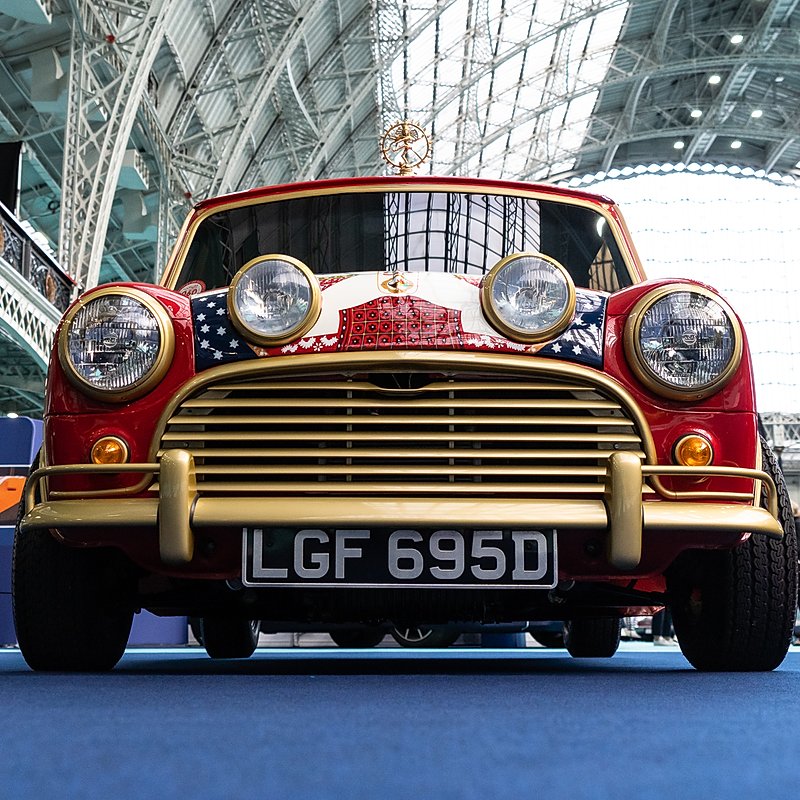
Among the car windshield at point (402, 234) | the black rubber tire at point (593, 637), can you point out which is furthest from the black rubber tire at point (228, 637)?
the car windshield at point (402, 234)

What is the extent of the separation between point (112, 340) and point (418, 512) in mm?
989

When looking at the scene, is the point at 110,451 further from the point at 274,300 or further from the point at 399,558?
the point at 399,558

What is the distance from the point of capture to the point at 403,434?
9.34 ft

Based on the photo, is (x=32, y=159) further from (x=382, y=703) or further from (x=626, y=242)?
(x=382, y=703)

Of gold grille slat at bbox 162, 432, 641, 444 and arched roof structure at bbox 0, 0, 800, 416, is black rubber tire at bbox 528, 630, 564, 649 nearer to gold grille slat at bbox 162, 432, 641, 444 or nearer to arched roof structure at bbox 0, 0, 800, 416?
gold grille slat at bbox 162, 432, 641, 444

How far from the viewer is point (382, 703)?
2.08 meters

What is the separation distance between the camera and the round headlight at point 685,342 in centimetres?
294

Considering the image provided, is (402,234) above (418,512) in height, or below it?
above

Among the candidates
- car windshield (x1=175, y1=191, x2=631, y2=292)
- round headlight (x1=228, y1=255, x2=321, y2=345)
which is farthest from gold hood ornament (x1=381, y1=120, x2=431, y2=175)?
round headlight (x1=228, y1=255, x2=321, y2=345)

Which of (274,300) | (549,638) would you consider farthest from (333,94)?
(274,300)

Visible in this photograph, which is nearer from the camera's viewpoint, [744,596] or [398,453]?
[398,453]

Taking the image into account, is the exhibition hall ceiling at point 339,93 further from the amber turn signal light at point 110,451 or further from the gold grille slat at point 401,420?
the gold grille slat at point 401,420

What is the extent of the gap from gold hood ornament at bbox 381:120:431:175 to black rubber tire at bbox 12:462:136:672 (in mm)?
2253

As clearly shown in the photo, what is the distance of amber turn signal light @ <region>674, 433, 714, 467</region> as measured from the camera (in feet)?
9.63
